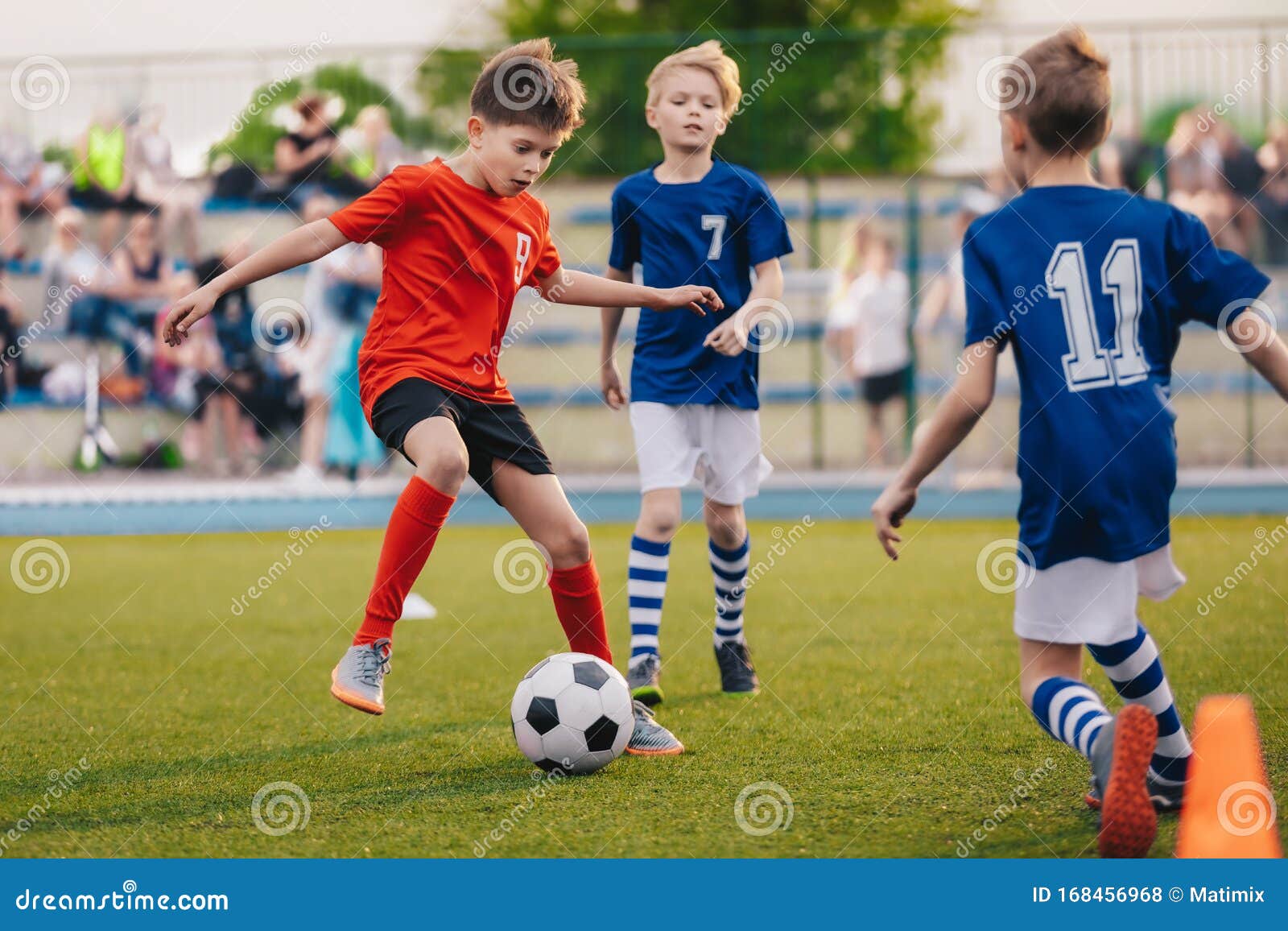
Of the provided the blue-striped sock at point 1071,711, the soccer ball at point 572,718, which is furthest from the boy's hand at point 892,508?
the soccer ball at point 572,718

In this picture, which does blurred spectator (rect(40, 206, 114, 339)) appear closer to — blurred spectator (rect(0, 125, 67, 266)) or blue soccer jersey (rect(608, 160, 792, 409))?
blurred spectator (rect(0, 125, 67, 266))

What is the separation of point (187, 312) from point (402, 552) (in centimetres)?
82

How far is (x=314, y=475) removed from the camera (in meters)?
12.5

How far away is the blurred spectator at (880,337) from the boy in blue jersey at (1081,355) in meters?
9.88

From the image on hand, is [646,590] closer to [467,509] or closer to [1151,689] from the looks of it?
[1151,689]

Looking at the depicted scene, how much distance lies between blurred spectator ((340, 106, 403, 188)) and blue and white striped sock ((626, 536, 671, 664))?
921cm

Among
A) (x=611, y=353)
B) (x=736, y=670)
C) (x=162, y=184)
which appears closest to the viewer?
(x=736, y=670)

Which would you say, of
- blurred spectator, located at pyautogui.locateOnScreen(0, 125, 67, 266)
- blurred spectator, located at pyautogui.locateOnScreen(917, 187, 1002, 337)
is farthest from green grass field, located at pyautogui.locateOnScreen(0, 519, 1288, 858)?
blurred spectator, located at pyautogui.locateOnScreen(0, 125, 67, 266)

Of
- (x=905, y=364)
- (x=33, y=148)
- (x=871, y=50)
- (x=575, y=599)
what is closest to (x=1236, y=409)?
(x=905, y=364)

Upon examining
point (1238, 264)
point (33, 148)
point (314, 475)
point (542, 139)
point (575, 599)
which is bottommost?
point (314, 475)

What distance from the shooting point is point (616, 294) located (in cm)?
396

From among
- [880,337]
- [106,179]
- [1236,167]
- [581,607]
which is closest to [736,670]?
[581,607]

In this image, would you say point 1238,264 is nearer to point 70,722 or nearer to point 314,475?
point 70,722

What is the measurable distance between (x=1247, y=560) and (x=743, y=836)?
5717mm
